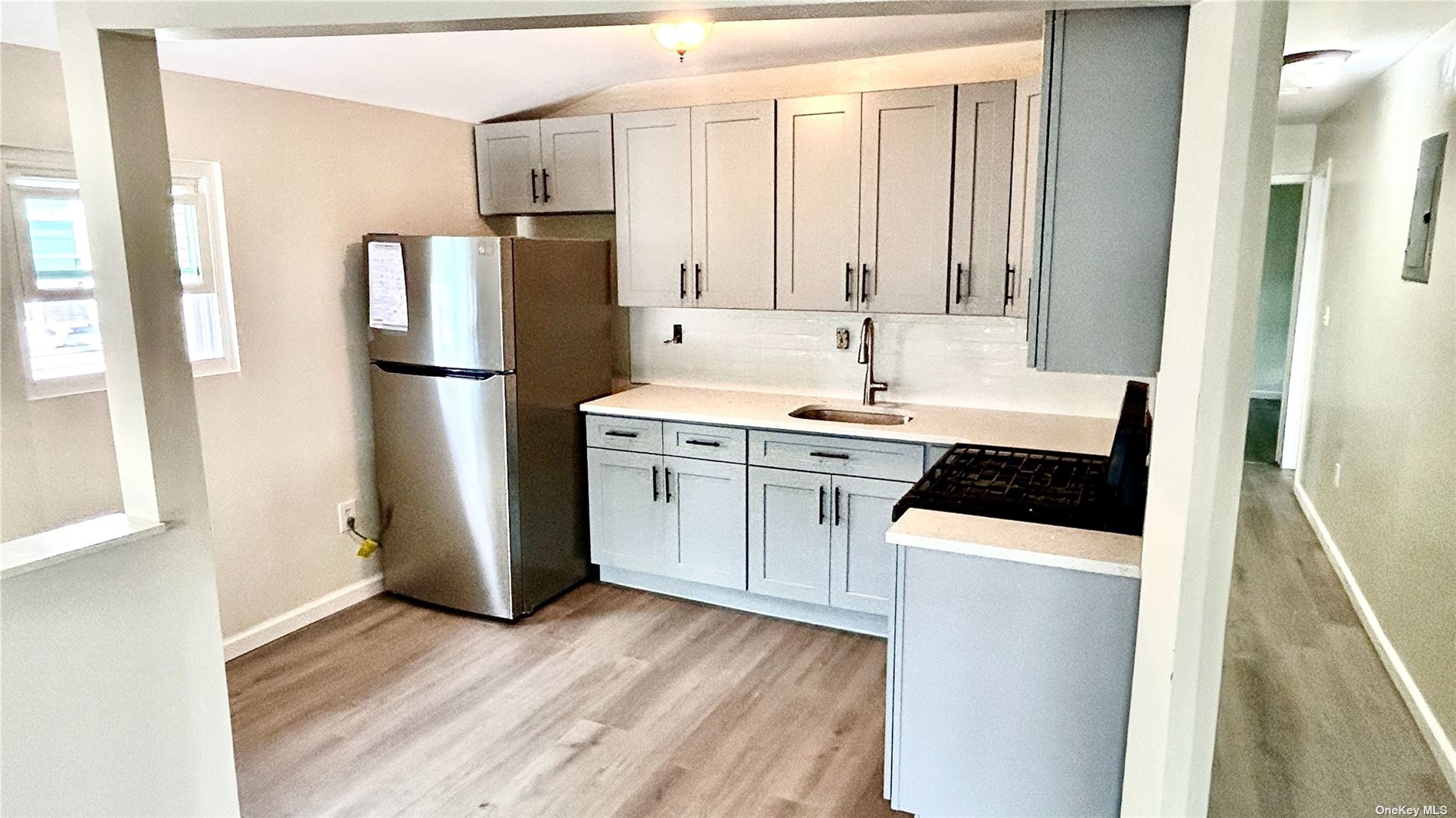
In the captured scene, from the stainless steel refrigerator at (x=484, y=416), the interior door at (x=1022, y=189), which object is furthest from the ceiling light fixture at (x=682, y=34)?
the interior door at (x=1022, y=189)

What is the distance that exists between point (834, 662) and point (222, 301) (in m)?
2.63

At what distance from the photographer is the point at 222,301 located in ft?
10.5

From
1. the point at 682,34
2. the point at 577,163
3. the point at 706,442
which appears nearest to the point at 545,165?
the point at 577,163

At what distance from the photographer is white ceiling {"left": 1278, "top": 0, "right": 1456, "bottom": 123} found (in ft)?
8.73

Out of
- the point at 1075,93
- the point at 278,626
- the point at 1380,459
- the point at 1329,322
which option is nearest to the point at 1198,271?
the point at 1075,93

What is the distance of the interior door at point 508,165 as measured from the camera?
4.01 metres

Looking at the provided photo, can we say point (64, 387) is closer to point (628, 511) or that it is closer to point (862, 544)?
point (628, 511)

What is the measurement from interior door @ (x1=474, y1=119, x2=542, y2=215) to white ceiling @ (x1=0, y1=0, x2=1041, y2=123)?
0.61 ft

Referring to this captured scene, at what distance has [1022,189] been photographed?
3092mm

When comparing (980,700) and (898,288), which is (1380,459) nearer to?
(898,288)

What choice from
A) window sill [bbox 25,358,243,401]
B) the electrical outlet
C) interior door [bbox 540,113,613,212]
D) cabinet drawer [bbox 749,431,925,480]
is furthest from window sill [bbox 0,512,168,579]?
interior door [bbox 540,113,613,212]

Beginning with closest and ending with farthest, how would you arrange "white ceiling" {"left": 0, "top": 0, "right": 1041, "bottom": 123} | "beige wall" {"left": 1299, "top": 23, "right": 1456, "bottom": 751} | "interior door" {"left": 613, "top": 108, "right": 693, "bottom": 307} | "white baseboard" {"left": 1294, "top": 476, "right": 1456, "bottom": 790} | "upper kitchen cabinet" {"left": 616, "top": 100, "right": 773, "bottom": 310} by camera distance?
"white baseboard" {"left": 1294, "top": 476, "right": 1456, "bottom": 790} → "beige wall" {"left": 1299, "top": 23, "right": 1456, "bottom": 751} → "white ceiling" {"left": 0, "top": 0, "right": 1041, "bottom": 123} → "upper kitchen cabinet" {"left": 616, "top": 100, "right": 773, "bottom": 310} → "interior door" {"left": 613, "top": 108, "right": 693, "bottom": 307}

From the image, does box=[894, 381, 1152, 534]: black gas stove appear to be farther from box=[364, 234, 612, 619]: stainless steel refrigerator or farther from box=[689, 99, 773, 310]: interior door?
box=[364, 234, 612, 619]: stainless steel refrigerator

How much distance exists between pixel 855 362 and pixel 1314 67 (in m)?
2.16
